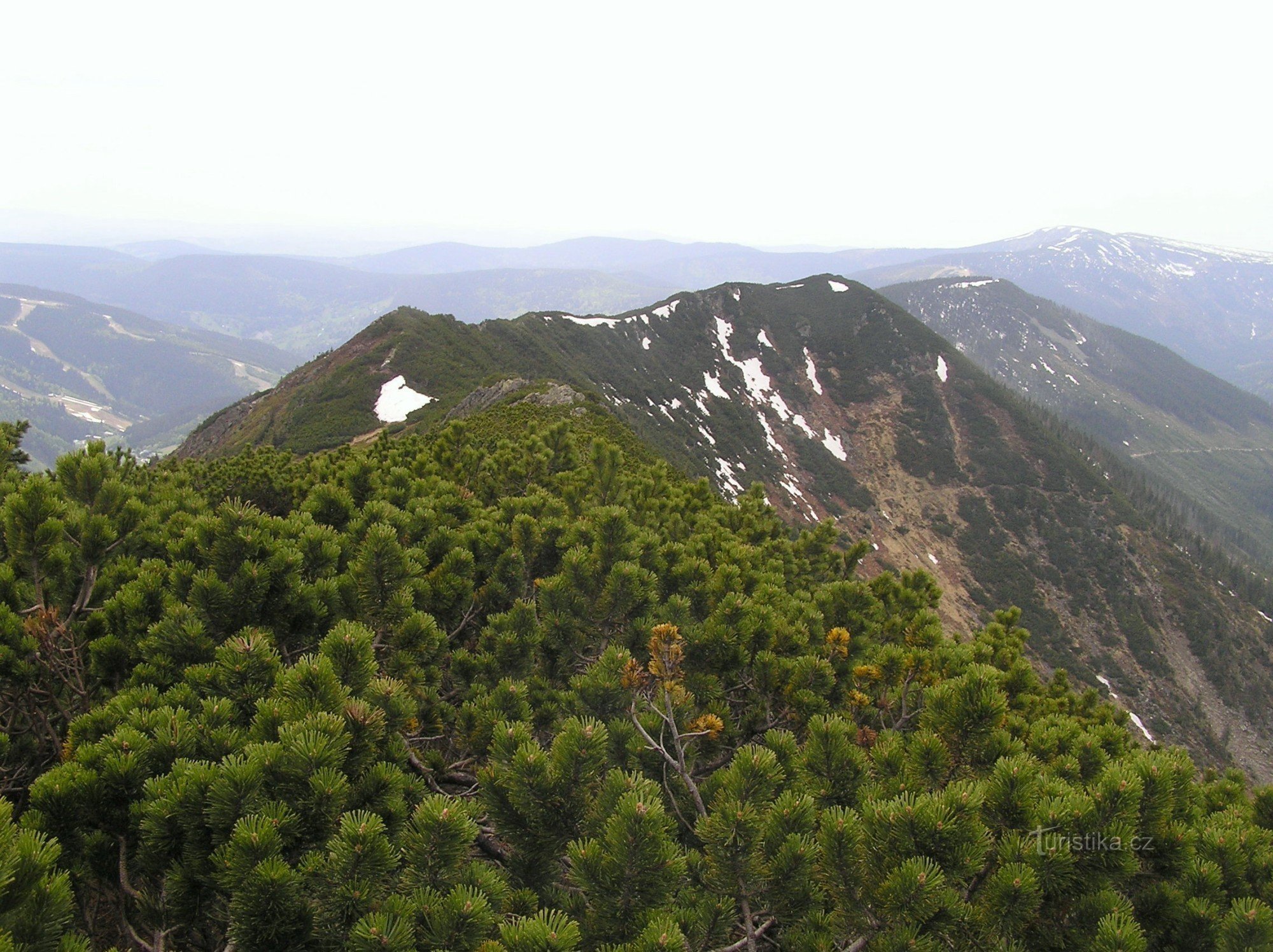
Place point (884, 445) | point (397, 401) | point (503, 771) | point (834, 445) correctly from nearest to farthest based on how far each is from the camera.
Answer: point (503, 771), point (397, 401), point (834, 445), point (884, 445)

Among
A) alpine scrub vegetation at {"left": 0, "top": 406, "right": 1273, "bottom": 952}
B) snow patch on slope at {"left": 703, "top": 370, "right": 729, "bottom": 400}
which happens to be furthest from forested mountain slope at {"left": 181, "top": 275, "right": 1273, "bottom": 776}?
alpine scrub vegetation at {"left": 0, "top": 406, "right": 1273, "bottom": 952}

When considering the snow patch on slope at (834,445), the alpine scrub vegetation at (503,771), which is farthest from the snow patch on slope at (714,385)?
the alpine scrub vegetation at (503,771)

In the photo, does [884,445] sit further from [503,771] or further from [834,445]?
[503,771]

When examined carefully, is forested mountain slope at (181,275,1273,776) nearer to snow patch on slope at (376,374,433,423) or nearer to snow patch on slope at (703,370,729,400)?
snow patch on slope at (376,374,433,423)

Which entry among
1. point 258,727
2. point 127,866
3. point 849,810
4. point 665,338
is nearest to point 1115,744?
point 849,810

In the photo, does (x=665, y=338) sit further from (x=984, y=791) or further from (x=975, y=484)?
(x=984, y=791)

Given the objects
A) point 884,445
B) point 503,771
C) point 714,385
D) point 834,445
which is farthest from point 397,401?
point 884,445

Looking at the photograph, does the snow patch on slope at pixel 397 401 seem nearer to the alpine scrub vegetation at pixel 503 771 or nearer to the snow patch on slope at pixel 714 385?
the snow patch on slope at pixel 714 385

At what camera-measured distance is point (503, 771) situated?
3.28 metres

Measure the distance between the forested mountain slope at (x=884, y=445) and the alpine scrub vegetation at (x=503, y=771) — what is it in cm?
2894

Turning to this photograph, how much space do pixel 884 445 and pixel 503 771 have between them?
10156 cm

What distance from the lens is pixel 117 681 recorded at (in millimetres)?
4086

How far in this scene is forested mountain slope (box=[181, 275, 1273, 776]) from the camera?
5916cm

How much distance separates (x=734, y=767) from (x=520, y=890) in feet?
4.37
